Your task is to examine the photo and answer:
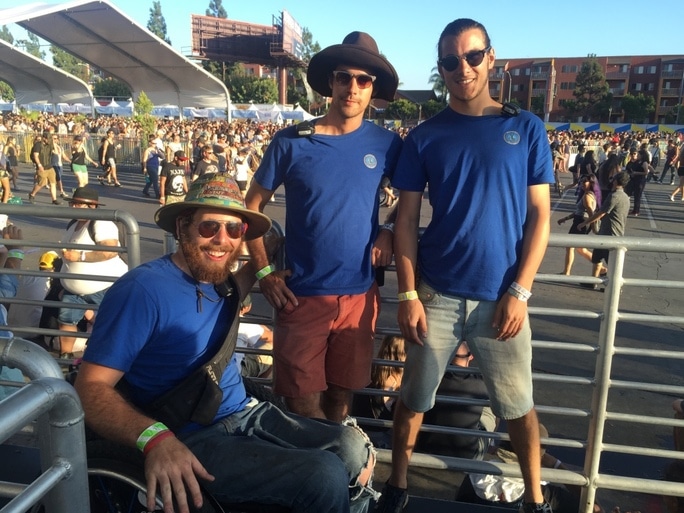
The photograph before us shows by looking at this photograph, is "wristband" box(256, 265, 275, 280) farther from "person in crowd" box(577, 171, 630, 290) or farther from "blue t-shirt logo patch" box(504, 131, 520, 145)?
"person in crowd" box(577, 171, 630, 290)

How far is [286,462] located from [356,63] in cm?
181

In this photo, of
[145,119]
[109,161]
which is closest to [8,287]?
[109,161]

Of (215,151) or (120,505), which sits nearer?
(120,505)

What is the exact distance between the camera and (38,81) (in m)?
39.7

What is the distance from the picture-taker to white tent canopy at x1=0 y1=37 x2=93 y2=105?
36.2 m

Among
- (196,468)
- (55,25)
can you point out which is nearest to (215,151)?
(196,468)

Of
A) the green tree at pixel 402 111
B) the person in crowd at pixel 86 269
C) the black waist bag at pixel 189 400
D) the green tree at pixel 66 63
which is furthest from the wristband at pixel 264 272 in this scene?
the green tree at pixel 66 63

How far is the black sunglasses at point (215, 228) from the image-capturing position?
7.40 feet

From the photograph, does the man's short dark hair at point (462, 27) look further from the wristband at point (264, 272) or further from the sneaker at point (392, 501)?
the sneaker at point (392, 501)

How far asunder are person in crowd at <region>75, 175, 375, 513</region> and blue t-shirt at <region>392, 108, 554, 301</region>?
783 mm

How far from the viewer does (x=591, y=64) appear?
8256cm

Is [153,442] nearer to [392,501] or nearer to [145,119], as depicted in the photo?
[392,501]

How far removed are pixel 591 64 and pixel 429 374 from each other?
303ft

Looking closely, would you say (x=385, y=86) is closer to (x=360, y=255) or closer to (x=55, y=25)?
(x=360, y=255)
